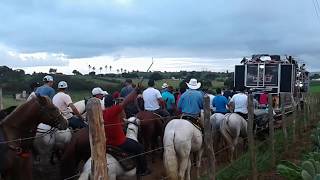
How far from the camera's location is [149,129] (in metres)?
13.6

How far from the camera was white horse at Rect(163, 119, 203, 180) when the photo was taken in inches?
383

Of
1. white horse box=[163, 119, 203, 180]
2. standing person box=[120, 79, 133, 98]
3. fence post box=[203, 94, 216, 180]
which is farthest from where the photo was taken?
standing person box=[120, 79, 133, 98]

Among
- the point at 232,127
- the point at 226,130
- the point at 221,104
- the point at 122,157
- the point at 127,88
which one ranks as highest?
the point at 127,88

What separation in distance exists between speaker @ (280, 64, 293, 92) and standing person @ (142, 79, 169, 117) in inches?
435

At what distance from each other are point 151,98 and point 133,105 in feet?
2.53

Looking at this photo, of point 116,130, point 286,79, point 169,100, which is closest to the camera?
point 116,130

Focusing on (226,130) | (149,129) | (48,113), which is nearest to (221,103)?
(226,130)

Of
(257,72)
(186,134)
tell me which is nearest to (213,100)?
(186,134)

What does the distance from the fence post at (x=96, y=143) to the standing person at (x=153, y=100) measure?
31.4 feet

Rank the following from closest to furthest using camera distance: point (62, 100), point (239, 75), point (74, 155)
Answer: point (74, 155) → point (62, 100) → point (239, 75)

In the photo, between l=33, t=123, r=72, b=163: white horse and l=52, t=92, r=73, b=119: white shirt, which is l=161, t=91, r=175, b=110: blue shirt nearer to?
l=52, t=92, r=73, b=119: white shirt

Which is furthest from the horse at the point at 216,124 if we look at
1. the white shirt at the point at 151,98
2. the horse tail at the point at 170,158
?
the horse tail at the point at 170,158

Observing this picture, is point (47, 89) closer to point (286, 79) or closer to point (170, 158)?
point (170, 158)

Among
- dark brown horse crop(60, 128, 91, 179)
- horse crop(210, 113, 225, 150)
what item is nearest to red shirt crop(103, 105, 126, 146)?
dark brown horse crop(60, 128, 91, 179)
